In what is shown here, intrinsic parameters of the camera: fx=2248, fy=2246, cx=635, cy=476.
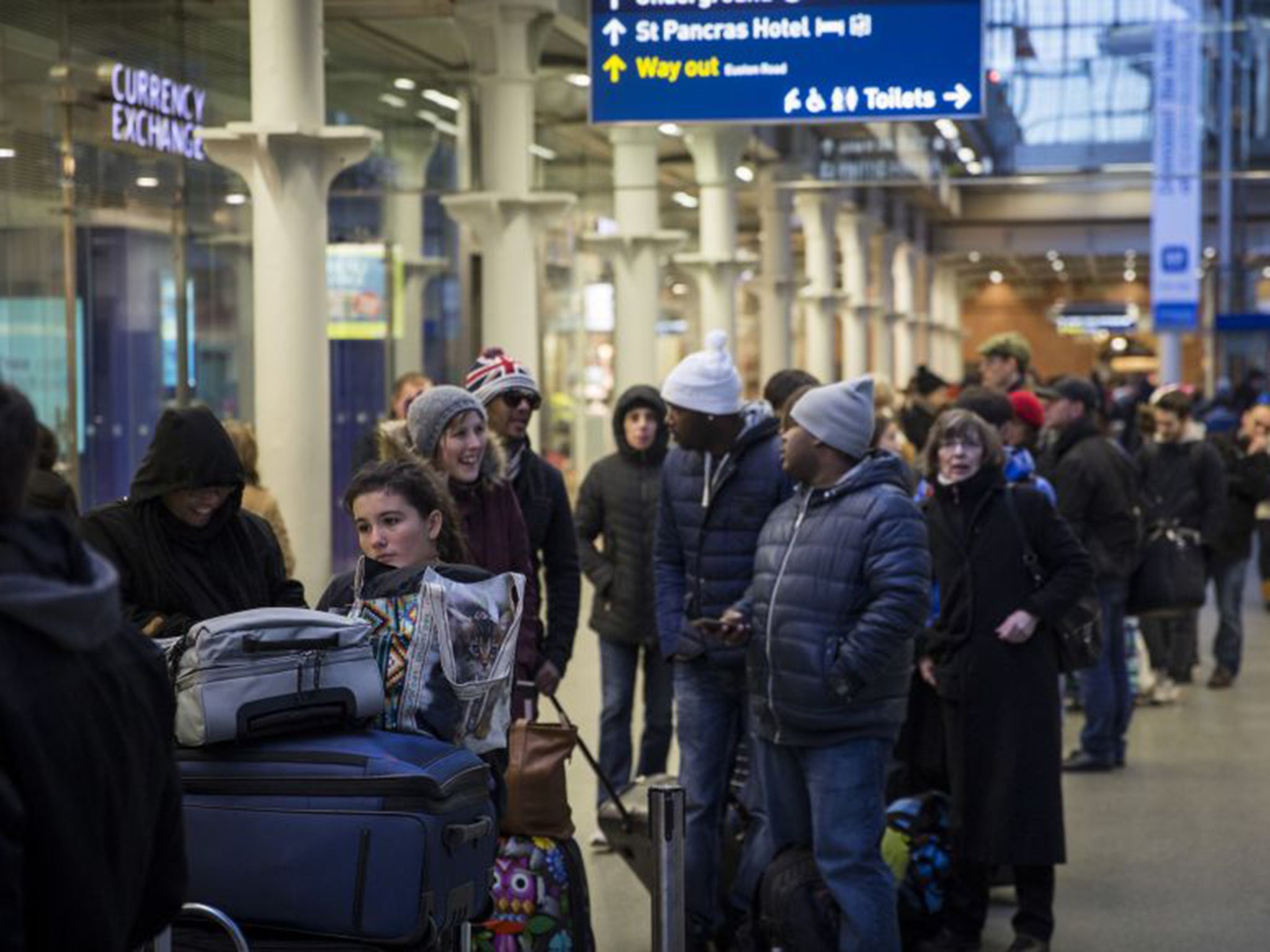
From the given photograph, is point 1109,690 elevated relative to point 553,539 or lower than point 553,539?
lower

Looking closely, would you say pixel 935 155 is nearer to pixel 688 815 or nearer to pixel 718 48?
pixel 718 48

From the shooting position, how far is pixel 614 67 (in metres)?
12.3

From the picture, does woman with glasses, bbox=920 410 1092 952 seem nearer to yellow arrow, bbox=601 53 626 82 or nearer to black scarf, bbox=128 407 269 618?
black scarf, bbox=128 407 269 618

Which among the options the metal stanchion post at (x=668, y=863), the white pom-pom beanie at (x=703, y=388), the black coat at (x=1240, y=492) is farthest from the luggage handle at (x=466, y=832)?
the black coat at (x=1240, y=492)

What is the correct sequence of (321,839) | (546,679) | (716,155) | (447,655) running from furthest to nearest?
(716,155) → (546,679) → (447,655) → (321,839)

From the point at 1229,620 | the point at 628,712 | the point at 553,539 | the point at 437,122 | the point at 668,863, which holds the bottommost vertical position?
the point at 1229,620

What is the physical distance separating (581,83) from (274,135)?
8.73 meters

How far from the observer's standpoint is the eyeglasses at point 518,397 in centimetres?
709

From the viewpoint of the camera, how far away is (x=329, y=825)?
3.75m

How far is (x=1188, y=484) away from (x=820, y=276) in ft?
58.9

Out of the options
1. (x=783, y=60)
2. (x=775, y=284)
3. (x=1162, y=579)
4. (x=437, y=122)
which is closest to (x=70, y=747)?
(x=1162, y=579)

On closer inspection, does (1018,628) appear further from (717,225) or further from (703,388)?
(717,225)

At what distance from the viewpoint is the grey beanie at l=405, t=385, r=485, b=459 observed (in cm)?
616

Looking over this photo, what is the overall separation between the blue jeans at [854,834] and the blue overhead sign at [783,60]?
674 centimetres
